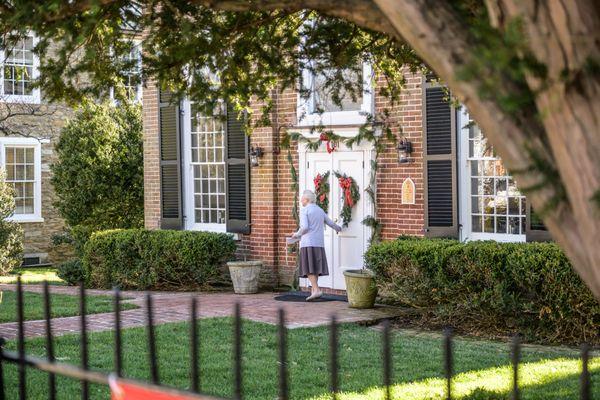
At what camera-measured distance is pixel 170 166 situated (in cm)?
1897

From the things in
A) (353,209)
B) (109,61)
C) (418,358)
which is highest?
(109,61)

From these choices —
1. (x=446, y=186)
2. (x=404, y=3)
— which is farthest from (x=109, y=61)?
(x=446, y=186)

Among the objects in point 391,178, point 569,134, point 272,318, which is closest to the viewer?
point 569,134

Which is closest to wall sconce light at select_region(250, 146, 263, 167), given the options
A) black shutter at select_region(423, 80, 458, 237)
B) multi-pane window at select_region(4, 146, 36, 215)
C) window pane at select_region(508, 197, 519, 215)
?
black shutter at select_region(423, 80, 458, 237)

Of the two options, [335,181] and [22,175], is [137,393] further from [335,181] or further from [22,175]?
[22,175]

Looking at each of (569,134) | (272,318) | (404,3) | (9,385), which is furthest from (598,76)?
(272,318)

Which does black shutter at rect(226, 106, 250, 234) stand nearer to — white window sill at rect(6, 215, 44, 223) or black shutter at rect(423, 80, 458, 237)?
black shutter at rect(423, 80, 458, 237)

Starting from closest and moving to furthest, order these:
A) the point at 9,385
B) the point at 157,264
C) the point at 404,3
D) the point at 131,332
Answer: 1. the point at 404,3
2. the point at 9,385
3. the point at 131,332
4. the point at 157,264

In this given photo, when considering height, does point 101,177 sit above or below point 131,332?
above

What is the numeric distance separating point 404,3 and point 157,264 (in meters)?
15.0

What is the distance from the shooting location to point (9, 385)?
8.55 m

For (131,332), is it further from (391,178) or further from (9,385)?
(391,178)

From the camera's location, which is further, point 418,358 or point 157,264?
point 157,264

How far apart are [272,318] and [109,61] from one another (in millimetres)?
6936
